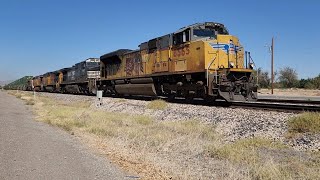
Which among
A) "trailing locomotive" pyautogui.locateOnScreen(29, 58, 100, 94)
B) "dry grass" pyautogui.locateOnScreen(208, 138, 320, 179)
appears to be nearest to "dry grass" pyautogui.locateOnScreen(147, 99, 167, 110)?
"dry grass" pyautogui.locateOnScreen(208, 138, 320, 179)

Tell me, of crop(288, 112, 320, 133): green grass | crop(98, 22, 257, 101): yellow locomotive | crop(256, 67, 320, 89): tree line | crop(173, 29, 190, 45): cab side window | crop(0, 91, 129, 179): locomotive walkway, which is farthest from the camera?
crop(256, 67, 320, 89): tree line

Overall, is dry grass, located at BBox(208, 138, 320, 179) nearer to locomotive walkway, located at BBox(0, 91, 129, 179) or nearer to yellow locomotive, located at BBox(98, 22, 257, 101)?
locomotive walkway, located at BBox(0, 91, 129, 179)

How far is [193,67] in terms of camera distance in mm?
16906

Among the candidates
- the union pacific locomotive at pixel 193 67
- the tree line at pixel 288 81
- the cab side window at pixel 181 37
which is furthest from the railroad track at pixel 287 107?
the tree line at pixel 288 81

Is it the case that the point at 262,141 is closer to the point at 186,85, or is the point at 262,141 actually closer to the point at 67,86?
the point at 186,85

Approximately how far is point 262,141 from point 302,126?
4.16 feet

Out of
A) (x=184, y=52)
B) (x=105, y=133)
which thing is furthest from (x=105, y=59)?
(x=105, y=133)

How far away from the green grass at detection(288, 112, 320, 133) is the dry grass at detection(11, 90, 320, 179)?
99 centimetres

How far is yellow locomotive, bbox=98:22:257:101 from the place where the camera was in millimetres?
15609

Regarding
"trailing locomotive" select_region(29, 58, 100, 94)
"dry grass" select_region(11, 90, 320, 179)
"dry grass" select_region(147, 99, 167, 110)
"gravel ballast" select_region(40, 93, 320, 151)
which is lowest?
"dry grass" select_region(11, 90, 320, 179)

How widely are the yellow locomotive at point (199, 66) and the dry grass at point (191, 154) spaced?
4221 millimetres

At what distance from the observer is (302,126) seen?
8977mm

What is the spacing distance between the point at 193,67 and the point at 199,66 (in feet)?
1.62

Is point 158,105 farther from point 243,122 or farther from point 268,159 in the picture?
point 268,159
